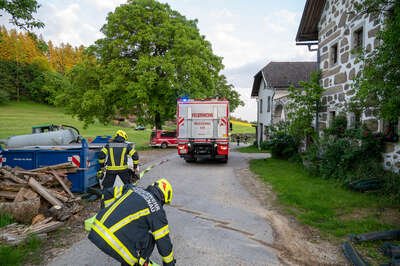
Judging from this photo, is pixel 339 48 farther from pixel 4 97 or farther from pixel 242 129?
pixel 4 97

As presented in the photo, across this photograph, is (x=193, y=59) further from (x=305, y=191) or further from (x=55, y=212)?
(x=55, y=212)

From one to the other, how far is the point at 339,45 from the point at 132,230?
457 inches

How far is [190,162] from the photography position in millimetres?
16125

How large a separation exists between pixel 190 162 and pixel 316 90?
7.34 m

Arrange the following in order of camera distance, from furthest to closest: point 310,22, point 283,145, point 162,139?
point 162,139, point 283,145, point 310,22

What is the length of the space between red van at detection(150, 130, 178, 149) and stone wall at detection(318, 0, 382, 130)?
53.9 feet

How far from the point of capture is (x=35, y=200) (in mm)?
5582

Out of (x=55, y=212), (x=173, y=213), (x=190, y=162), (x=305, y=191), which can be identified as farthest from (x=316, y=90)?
(x=55, y=212)

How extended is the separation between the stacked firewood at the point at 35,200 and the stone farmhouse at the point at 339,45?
8.50 m

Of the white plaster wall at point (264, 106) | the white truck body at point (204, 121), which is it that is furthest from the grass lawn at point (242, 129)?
the white truck body at point (204, 121)

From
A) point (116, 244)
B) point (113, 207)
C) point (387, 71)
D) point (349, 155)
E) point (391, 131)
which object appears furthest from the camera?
point (349, 155)

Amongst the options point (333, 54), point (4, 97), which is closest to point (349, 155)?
point (333, 54)

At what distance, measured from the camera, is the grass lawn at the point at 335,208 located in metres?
5.49

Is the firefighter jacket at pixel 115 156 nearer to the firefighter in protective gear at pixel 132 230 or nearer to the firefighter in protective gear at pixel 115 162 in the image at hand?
the firefighter in protective gear at pixel 115 162
